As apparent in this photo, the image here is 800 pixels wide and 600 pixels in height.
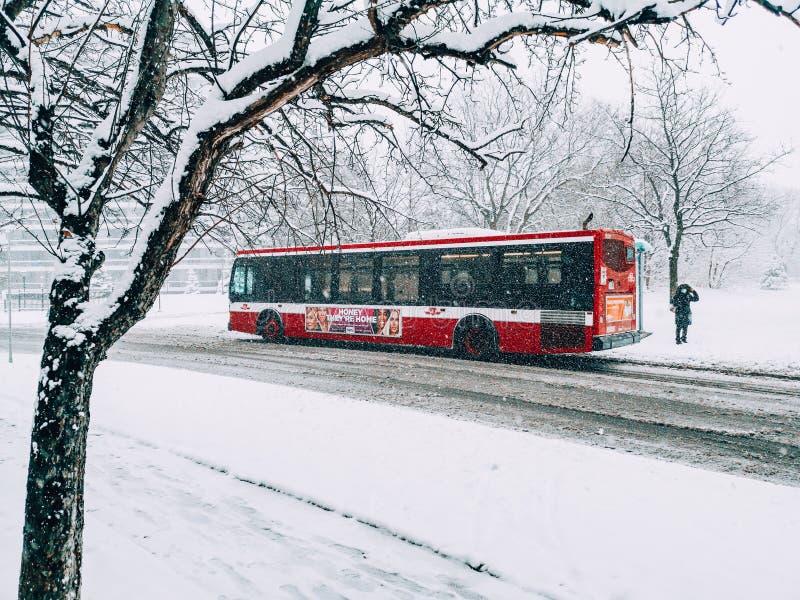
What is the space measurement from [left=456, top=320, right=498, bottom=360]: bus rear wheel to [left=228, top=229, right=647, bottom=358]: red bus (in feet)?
0.09

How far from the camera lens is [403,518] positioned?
4.11 meters

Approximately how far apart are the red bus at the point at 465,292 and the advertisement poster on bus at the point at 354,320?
3 cm

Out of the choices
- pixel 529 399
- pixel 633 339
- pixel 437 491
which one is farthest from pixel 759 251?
pixel 437 491

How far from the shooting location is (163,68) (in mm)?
2725

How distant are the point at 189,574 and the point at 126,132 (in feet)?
9.11

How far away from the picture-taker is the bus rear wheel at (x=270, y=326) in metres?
17.2

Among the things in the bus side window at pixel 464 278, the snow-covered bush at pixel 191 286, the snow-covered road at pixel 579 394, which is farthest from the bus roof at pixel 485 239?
the snow-covered bush at pixel 191 286

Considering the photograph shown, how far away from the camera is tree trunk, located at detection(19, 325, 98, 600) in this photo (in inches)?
96.0

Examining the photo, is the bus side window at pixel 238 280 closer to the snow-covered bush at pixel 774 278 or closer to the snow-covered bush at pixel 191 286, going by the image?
the snow-covered bush at pixel 191 286

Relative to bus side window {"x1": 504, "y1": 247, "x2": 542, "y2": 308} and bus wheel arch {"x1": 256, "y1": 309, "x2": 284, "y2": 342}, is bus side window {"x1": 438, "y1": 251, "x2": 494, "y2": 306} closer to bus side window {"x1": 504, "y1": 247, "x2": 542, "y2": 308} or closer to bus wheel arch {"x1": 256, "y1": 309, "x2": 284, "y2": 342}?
bus side window {"x1": 504, "y1": 247, "x2": 542, "y2": 308}

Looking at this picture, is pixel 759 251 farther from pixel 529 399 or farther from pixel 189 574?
pixel 189 574

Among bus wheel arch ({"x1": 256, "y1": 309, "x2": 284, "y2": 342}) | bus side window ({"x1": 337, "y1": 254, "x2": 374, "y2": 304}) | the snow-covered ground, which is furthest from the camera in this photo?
bus wheel arch ({"x1": 256, "y1": 309, "x2": 284, "y2": 342})

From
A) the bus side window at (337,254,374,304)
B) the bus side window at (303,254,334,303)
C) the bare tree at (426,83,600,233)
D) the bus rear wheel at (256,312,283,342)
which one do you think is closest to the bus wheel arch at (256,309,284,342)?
the bus rear wheel at (256,312,283,342)

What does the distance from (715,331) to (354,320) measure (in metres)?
13.2
